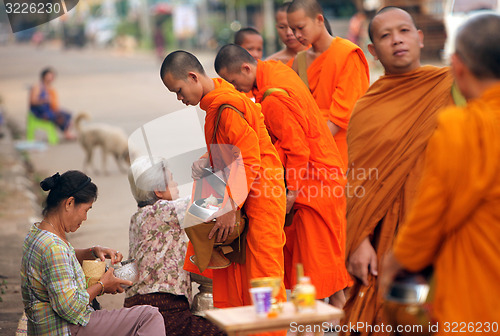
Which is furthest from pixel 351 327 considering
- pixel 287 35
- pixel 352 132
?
pixel 287 35

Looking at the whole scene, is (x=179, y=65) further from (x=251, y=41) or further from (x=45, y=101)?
(x=45, y=101)

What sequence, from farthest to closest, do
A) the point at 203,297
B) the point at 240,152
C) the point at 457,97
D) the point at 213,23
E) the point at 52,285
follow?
the point at 213,23
the point at 203,297
the point at 240,152
the point at 52,285
the point at 457,97

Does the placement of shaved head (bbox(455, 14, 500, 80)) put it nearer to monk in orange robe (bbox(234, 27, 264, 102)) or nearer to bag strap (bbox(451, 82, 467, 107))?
bag strap (bbox(451, 82, 467, 107))

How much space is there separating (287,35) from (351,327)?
3381mm

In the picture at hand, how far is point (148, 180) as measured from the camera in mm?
4594

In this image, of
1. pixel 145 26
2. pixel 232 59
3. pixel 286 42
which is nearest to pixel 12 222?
pixel 286 42

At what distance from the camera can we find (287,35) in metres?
6.29

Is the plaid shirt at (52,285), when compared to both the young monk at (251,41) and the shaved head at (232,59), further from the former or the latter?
the young monk at (251,41)

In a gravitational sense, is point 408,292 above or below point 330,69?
below

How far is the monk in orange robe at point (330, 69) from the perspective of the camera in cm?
517

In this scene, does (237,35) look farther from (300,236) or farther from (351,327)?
(351,327)

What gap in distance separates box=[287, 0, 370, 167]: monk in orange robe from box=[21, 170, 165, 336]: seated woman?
2.04m

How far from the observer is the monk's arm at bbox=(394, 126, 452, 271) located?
7.05 ft

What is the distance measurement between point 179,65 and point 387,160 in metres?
1.25
